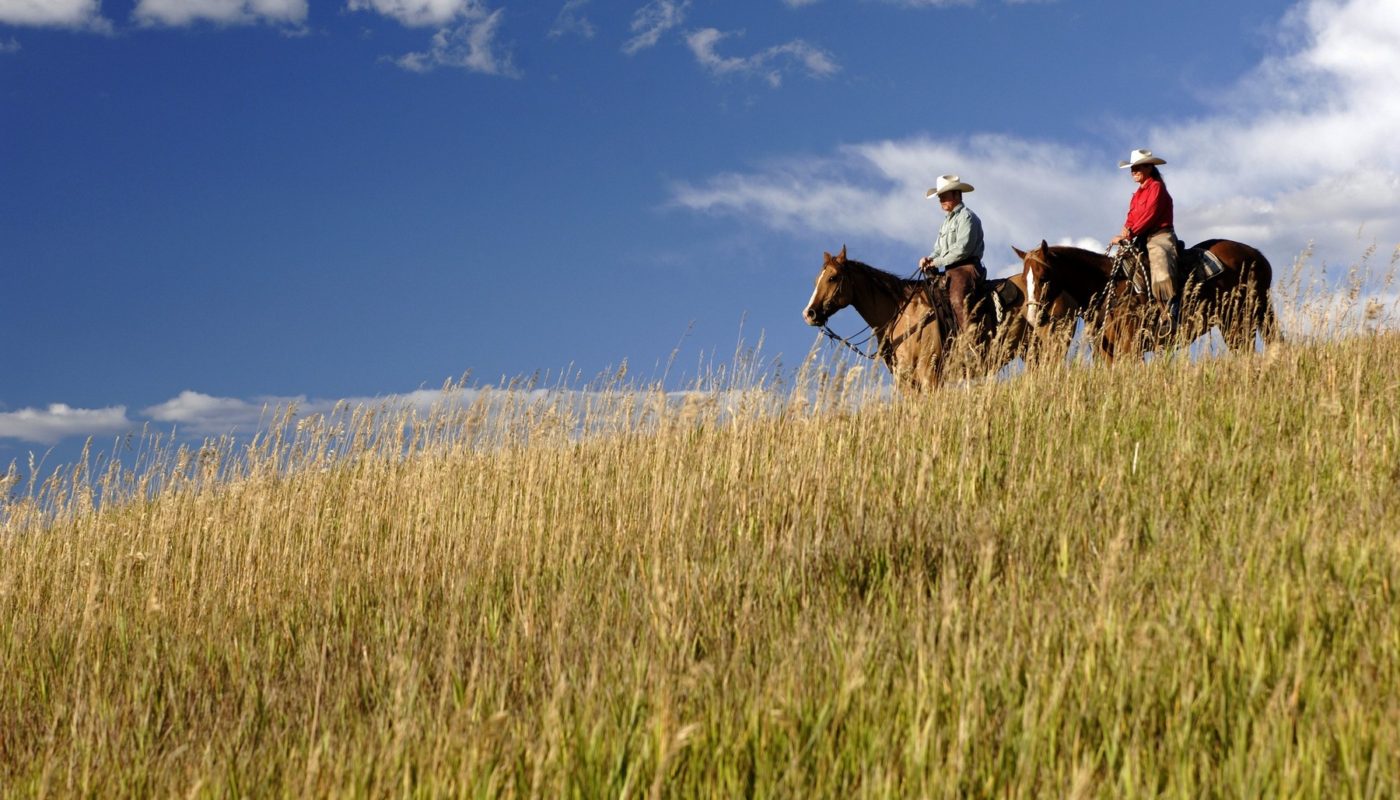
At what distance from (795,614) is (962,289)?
849cm

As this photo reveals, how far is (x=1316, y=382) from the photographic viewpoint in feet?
21.0

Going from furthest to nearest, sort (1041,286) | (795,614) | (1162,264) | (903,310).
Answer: (903,310) → (1162,264) → (1041,286) → (795,614)

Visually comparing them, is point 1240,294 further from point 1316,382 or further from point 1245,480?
point 1245,480

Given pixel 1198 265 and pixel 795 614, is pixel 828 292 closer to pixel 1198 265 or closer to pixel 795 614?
pixel 1198 265

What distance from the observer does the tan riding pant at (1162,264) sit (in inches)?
437

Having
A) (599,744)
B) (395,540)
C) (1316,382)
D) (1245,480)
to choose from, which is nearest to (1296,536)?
(1245,480)

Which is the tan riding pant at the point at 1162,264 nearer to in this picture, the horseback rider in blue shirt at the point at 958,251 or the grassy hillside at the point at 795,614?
the horseback rider in blue shirt at the point at 958,251

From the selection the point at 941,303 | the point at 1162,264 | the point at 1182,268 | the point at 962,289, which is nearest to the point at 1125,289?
the point at 1162,264

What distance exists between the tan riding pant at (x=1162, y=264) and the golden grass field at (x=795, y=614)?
146 inches

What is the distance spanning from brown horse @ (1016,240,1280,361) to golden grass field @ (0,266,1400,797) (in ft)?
10.5

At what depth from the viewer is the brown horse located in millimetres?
10719

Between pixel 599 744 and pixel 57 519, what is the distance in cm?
682

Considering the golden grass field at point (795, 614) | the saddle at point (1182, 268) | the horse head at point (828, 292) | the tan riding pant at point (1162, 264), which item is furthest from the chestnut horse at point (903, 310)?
the golden grass field at point (795, 614)

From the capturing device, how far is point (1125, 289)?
11.3 m
